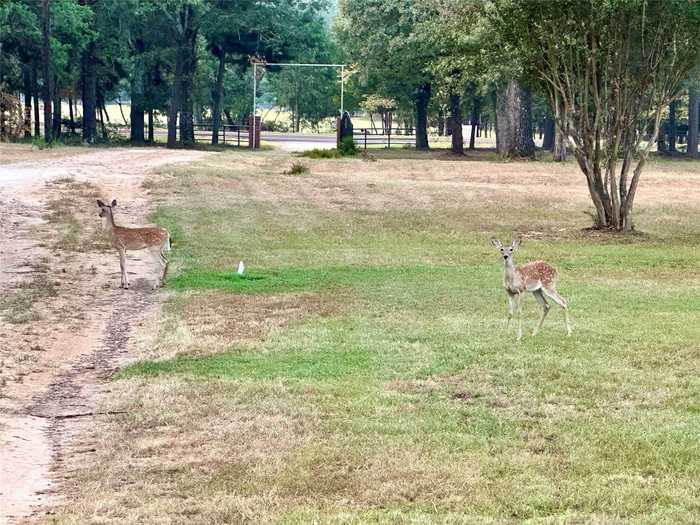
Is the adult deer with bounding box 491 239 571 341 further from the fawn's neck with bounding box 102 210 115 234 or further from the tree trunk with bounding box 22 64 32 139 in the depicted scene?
the tree trunk with bounding box 22 64 32 139

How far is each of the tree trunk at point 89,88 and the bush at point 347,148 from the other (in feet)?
42.1

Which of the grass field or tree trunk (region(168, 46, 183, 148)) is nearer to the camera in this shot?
the grass field

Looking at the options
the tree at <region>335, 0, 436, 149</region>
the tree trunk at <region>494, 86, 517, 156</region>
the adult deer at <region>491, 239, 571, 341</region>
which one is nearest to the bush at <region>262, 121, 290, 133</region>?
the tree at <region>335, 0, 436, 149</region>

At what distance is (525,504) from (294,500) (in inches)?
53.6

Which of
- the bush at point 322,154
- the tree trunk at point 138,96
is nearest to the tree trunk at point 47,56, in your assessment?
the tree trunk at point 138,96

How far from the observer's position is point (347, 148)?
51.4 m

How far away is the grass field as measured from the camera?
7.34 m

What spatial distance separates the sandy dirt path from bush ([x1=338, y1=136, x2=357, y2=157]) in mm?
22058

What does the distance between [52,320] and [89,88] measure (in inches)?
1773

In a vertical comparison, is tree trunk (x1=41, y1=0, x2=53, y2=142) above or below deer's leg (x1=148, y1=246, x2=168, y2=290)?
above

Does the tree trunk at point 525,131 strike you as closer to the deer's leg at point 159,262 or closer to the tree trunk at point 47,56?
the tree trunk at point 47,56

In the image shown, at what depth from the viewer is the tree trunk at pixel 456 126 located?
58750 millimetres

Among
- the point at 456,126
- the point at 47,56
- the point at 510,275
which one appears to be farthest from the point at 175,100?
the point at 510,275

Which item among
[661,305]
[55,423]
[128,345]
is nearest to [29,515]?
[55,423]
